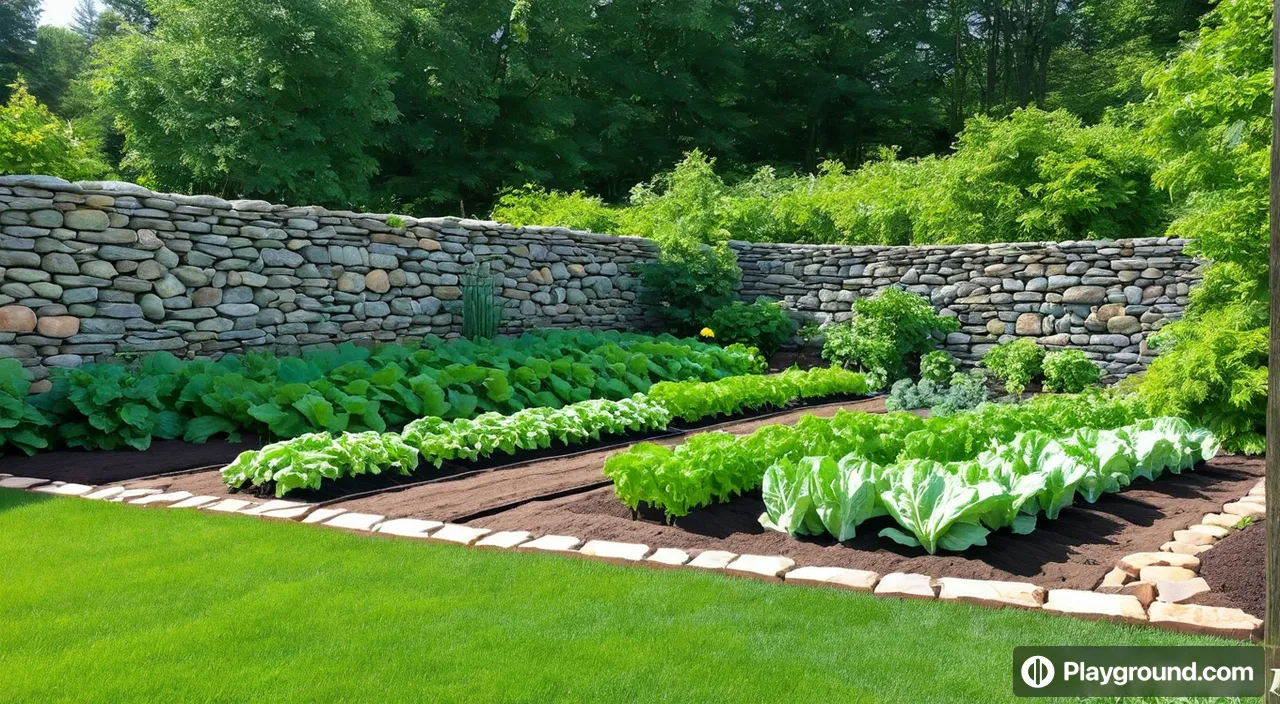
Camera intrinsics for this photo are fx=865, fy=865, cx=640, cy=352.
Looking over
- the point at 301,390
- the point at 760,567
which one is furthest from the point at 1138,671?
the point at 301,390

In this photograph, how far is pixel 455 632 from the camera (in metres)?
2.63

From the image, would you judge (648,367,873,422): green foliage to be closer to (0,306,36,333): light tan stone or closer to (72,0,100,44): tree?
(0,306,36,333): light tan stone

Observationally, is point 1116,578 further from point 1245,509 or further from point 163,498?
point 163,498

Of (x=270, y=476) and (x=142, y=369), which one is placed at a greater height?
(x=142, y=369)

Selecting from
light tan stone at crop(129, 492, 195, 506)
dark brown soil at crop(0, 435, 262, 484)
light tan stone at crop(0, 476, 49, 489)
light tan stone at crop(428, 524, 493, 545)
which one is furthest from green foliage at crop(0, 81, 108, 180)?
light tan stone at crop(428, 524, 493, 545)

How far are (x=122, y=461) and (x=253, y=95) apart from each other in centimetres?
1294

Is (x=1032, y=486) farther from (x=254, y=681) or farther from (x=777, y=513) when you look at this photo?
(x=254, y=681)

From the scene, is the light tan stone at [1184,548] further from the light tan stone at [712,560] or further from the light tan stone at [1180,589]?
the light tan stone at [712,560]

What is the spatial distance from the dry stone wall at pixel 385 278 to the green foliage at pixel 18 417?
483mm

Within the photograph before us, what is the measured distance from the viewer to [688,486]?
393cm

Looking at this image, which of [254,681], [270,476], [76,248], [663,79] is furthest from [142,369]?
[663,79]

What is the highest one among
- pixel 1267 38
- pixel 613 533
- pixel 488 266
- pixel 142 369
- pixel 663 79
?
pixel 663 79

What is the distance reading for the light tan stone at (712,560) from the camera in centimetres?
334

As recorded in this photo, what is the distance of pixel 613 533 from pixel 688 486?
0.40m
